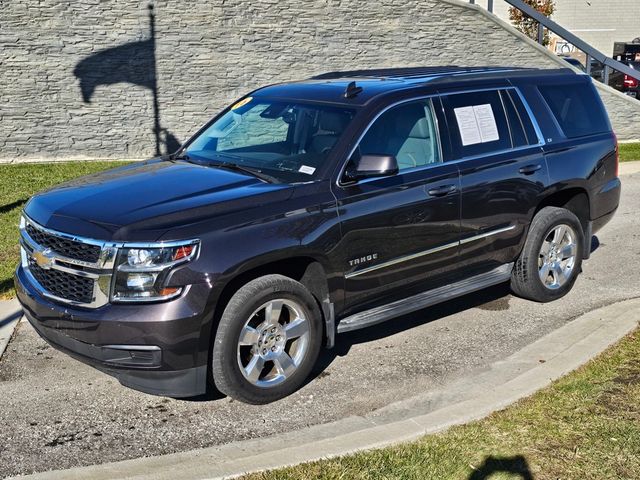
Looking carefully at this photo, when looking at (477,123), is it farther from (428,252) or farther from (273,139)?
(273,139)

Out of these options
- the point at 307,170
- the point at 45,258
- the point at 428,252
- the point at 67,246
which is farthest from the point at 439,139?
the point at 45,258

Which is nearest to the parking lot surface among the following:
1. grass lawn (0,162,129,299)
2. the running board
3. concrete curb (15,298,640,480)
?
concrete curb (15,298,640,480)

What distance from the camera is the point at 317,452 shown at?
4.09 m

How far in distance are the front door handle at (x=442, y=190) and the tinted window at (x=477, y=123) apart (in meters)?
0.29

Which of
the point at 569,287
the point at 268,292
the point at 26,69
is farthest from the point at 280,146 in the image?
the point at 26,69

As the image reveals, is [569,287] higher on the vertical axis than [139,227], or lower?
lower

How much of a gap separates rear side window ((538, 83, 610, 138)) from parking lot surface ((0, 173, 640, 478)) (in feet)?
4.73

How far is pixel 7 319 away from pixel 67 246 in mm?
1973

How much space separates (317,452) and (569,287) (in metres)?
3.54

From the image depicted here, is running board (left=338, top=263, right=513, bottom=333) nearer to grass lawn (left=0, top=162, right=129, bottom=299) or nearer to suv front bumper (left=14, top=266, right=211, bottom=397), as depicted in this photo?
suv front bumper (left=14, top=266, right=211, bottom=397)

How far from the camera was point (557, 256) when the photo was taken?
6.66 metres

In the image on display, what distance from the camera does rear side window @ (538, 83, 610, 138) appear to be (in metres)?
6.62

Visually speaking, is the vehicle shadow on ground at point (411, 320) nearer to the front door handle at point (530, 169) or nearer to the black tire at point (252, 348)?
the black tire at point (252, 348)

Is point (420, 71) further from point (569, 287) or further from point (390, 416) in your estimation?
point (390, 416)
